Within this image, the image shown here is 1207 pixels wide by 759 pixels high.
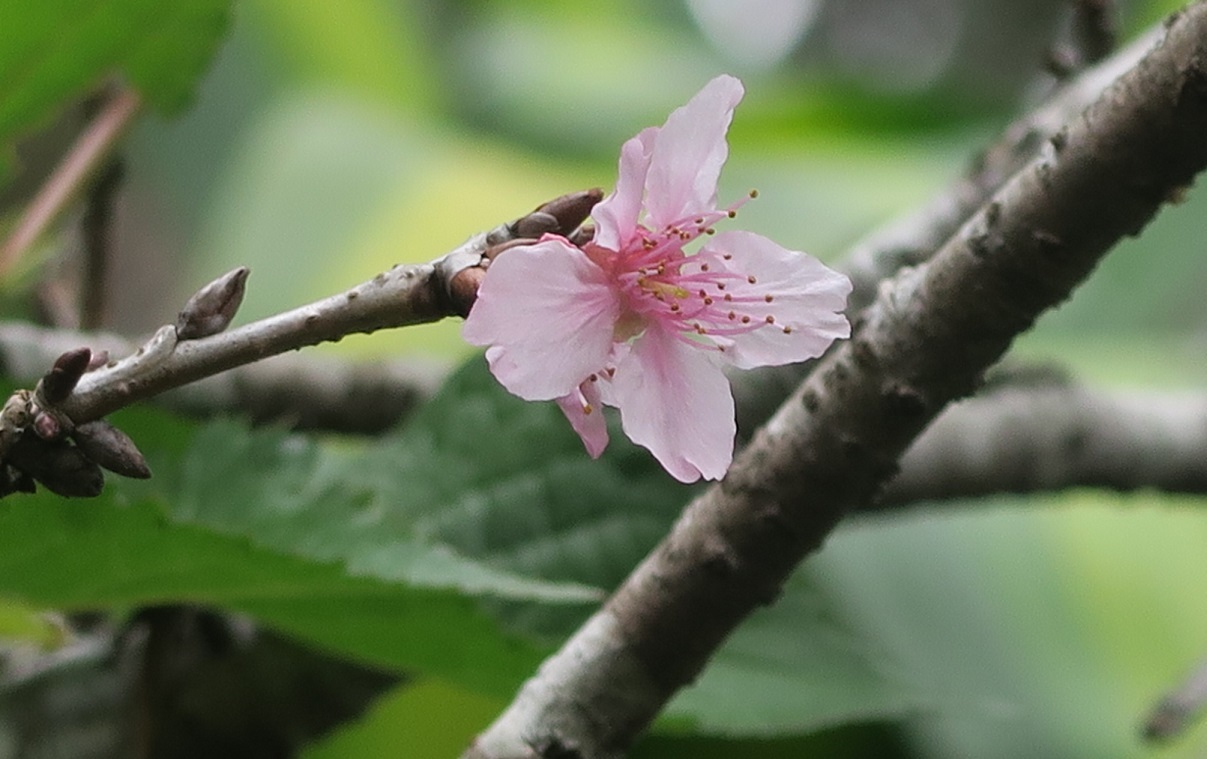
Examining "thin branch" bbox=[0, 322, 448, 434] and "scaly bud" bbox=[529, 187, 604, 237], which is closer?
"scaly bud" bbox=[529, 187, 604, 237]

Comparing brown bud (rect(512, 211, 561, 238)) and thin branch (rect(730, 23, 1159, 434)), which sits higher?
thin branch (rect(730, 23, 1159, 434))

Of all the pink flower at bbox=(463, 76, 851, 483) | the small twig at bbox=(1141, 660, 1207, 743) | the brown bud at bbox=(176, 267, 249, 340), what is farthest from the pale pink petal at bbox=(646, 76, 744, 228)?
the small twig at bbox=(1141, 660, 1207, 743)

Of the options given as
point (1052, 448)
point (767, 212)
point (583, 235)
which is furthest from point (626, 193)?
point (767, 212)

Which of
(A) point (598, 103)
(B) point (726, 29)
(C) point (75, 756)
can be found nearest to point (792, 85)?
(A) point (598, 103)

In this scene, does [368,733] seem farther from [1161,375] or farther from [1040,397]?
[1161,375]

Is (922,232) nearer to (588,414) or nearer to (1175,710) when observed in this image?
(1175,710)

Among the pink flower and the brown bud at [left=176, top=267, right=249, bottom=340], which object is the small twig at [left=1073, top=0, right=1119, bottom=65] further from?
the brown bud at [left=176, top=267, right=249, bottom=340]

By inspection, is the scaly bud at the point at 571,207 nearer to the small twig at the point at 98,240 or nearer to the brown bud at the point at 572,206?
the brown bud at the point at 572,206
